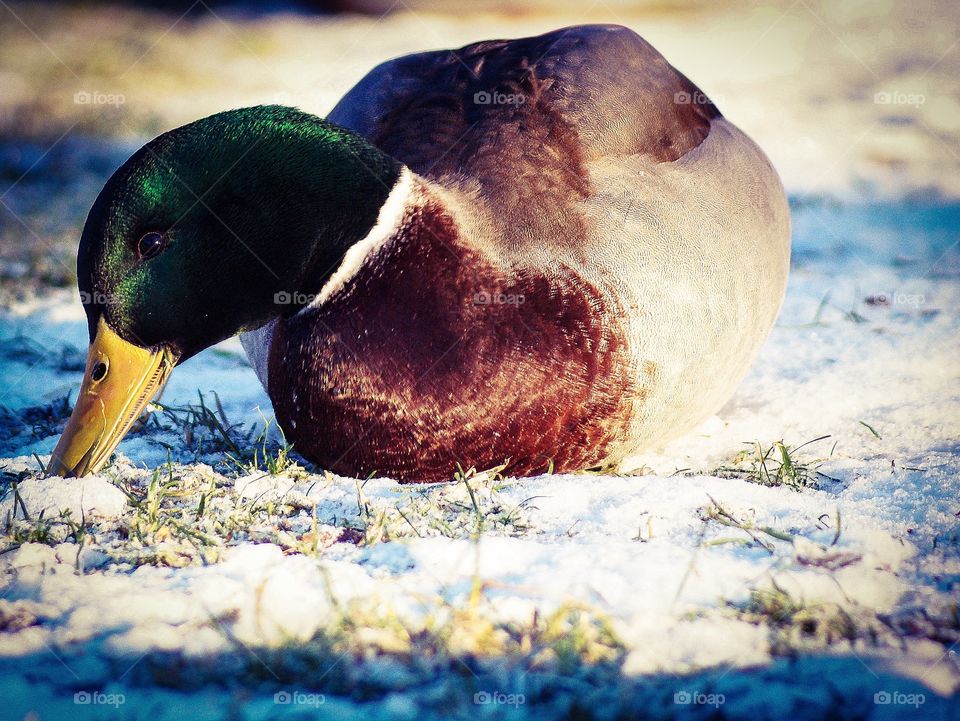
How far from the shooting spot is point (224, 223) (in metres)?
2.44

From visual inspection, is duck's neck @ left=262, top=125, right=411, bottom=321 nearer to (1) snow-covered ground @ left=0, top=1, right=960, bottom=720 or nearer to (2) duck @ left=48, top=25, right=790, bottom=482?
(2) duck @ left=48, top=25, right=790, bottom=482

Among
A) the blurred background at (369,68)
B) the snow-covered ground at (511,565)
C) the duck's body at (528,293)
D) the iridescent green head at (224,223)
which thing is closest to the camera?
the snow-covered ground at (511,565)

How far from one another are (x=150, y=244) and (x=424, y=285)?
0.65 meters

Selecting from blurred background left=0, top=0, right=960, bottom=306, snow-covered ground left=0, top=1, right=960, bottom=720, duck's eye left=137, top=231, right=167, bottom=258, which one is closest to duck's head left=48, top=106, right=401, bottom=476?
duck's eye left=137, top=231, right=167, bottom=258

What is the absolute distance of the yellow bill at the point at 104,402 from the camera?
245 centimetres

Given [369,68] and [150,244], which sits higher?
[369,68]

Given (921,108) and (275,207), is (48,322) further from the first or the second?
(921,108)

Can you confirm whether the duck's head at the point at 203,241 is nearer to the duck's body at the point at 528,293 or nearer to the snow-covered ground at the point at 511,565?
the duck's body at the point at 528,293

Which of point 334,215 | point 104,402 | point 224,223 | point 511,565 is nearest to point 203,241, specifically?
point 224,223

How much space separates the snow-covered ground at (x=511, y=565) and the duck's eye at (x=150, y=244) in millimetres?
598

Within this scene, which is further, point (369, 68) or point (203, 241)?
point (369, 68)

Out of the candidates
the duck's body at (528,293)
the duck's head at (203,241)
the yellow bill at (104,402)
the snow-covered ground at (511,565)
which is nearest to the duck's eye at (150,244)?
the duck's head at (203,241)

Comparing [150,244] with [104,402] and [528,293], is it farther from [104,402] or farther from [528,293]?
[528,293]

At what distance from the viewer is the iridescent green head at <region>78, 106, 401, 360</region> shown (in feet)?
7.76
